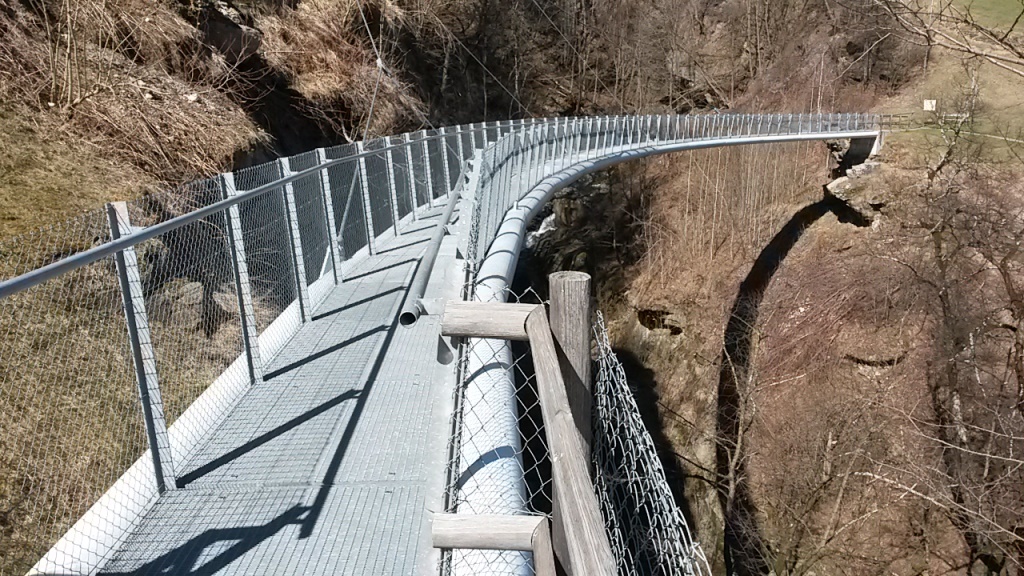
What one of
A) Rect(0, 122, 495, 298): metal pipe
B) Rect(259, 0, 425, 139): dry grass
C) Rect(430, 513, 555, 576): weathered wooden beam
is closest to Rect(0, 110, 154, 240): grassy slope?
Rect(0, 122, 495, 298): metal pipe

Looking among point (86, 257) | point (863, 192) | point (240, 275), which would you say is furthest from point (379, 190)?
point (863, 192)

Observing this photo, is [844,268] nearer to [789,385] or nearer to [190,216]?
[789,385]

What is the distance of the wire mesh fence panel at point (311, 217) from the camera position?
23.7 feet

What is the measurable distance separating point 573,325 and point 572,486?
3.66 feet

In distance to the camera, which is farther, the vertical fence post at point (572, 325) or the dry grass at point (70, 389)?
the dry grass at point (70, 389)

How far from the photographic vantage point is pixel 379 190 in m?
11.1

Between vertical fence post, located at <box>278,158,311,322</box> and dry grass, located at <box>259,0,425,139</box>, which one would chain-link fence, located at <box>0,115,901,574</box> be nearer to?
vertical fence post, located at <box>278,158,311,322</box>

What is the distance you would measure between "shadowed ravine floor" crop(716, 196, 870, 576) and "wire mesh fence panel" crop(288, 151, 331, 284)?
16065 mm

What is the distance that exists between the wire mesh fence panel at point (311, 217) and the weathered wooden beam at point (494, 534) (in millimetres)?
5435

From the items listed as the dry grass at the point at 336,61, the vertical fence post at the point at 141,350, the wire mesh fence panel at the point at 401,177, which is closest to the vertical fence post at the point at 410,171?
the wire mesh fence panel at the point at 401,177

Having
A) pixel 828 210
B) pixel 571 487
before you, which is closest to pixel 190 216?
pixel 571 487

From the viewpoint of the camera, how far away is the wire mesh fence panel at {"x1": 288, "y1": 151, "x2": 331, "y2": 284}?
23.7 ft

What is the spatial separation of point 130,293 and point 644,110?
121ft

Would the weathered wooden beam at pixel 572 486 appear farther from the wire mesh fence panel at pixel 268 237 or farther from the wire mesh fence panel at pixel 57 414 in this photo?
the wire mesh fence panel at pixel 268 237
